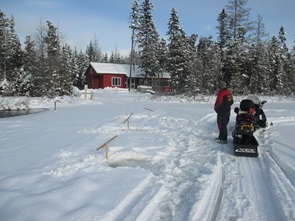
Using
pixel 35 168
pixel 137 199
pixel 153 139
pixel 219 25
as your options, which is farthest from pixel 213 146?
pixel 219 25

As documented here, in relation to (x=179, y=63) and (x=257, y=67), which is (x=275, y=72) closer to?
(x=257, y=67)

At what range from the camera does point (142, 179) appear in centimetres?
466

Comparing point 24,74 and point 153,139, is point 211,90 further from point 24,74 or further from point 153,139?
point 153,139

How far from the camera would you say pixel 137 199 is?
389 cm

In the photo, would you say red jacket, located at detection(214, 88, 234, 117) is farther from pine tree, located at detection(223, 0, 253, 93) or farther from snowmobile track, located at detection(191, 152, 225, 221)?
A: pine tree, located at detection(223, 0, 253, 93)

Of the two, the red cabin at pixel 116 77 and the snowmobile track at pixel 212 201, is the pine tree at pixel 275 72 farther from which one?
the snowmobile track at pixel 212 201

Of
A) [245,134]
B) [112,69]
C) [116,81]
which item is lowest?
[245,134]

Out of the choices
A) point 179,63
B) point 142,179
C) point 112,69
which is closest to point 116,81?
point 112,69

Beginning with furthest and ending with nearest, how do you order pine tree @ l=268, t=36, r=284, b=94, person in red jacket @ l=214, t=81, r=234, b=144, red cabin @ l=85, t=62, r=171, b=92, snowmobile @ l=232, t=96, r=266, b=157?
red cabin @ l=85, t=62, r=171, b=92
pine tree @ l=268, t=36, r=284, b=94
person in red jacket @ l=214, t=81, r=234, b=144
snowmobile @ l=232, t=96, r=266, b=157

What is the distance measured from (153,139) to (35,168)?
12.4 ft

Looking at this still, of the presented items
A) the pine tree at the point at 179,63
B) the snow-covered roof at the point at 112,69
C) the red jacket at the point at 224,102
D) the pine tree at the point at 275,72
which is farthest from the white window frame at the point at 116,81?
the red jacket at the point at 224,102

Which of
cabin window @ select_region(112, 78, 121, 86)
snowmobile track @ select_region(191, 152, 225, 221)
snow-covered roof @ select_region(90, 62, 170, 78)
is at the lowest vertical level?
snowmobile track @ select_region(191, 152, 225, 221)

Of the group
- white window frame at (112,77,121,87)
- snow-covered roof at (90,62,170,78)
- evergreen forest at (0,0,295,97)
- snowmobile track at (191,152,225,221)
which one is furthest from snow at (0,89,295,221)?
white window frame at (112,77,121,87)

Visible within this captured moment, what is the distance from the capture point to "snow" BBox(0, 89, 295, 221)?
354cm
